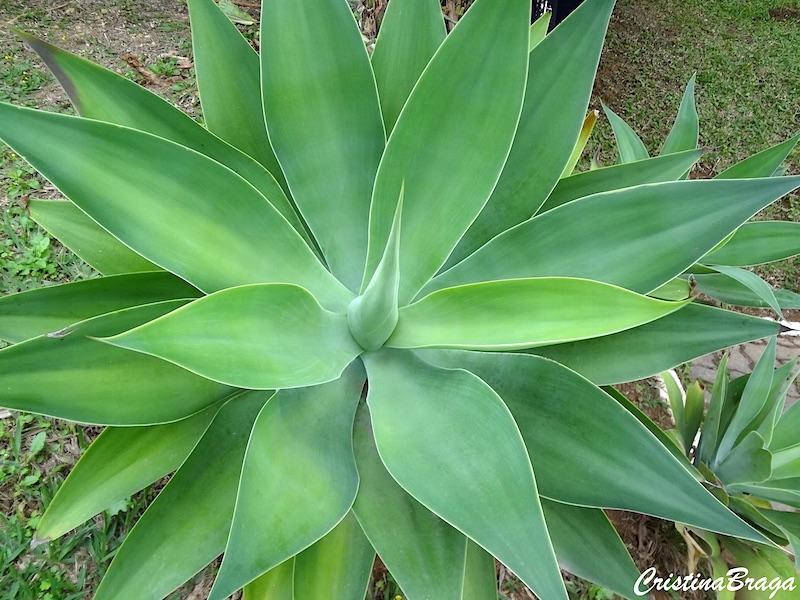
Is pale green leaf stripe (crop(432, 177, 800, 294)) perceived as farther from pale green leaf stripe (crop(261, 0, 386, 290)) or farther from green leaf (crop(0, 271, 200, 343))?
green leaf (crop(0, 271, 200, 343))

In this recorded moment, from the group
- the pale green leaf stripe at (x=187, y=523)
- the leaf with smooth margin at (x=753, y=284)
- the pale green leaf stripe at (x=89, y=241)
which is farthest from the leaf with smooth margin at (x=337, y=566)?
the leaf with smooth margin at (x=753, y=284)

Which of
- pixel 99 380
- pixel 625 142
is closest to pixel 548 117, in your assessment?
pixel 99 380

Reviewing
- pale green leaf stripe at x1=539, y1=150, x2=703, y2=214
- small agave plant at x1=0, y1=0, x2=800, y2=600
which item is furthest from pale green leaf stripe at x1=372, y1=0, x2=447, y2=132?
pale green leaf stripe at x1=539, y1=150, x2=703, y2=214

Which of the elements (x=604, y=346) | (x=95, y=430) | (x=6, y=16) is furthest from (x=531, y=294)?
(x=6, y=16)

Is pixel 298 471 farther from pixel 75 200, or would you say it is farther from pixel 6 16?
pixel 6 16

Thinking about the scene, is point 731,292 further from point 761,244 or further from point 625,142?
point 625,142

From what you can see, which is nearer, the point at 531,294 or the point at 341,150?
the point at 531,294
